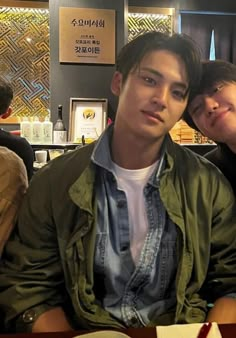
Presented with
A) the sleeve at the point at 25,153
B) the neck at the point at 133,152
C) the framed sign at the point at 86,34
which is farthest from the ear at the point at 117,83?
the framed sign at the point at 86,34

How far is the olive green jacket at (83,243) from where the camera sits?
1134 millimetres

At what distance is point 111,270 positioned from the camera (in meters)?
1.18

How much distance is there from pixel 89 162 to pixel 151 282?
37cm

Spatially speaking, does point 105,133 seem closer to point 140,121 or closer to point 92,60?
point 140,121

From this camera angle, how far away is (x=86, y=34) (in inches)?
161

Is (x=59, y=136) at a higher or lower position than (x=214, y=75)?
lower

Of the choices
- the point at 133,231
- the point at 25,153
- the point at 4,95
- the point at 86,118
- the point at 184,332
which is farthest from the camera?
the point at 86,118

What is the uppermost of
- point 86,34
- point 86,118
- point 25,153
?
point 86,34

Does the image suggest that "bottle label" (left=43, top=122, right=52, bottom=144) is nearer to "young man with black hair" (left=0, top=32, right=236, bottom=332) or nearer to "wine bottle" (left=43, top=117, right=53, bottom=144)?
"wine bottle" (left=43, top=117, right=53, bottom=144)

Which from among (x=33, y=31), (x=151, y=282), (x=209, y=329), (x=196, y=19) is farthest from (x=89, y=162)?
(x=196, y=19)

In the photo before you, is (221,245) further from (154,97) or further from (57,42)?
(57,42)

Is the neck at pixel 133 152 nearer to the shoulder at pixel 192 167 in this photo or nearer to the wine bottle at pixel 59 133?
the shoulder at pixel 192 167

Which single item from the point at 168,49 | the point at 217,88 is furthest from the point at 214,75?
the point at 168,49

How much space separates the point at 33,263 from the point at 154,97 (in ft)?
1.80
